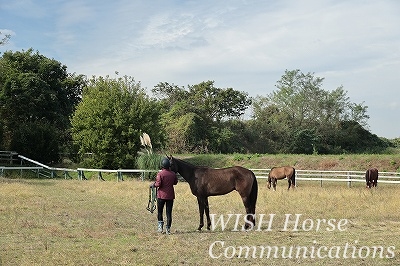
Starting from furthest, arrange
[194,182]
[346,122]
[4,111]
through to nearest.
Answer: [346,122] → [4,111] → [194,182]

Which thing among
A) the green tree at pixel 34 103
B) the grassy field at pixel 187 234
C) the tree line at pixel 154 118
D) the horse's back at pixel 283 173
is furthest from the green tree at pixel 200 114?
the grassy field at pixel 187 234

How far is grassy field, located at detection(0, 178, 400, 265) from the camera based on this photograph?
27.3ft

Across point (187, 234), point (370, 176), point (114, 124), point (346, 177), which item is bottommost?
point (187, 234)

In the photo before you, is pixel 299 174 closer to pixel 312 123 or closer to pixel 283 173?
pixel 283 173

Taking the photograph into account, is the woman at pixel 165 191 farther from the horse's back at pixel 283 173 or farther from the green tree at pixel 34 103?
the green tree at pixel 34 103

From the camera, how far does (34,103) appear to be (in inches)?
1822

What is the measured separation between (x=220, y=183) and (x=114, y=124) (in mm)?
26403

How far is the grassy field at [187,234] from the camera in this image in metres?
8.33

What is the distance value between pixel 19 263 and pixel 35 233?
3.10 m

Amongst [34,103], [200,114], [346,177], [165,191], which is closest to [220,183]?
[165,191]

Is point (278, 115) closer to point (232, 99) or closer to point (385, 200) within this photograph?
point (232, 99)

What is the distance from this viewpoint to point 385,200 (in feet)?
57.3

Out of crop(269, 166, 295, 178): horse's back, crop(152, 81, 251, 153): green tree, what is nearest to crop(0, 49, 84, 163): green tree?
crop(152, 81, 251, 153): green tree

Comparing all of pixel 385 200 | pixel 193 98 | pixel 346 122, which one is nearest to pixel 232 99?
pixel 193 98
